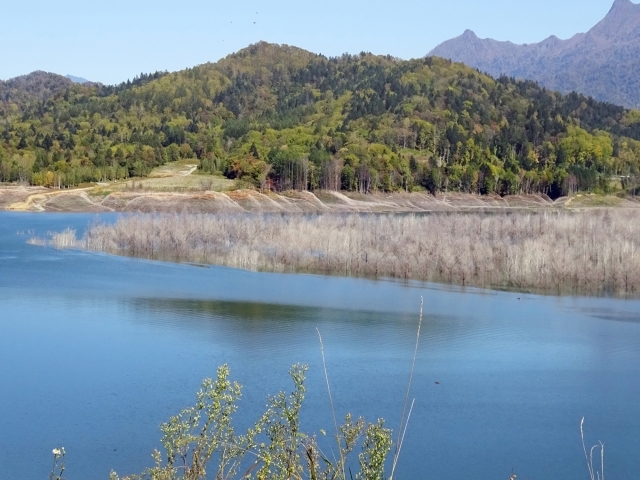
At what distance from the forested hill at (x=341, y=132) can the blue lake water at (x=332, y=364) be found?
150 feet

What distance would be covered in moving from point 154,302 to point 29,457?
10540mm

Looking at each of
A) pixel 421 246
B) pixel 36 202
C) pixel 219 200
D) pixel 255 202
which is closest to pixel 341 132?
pixel 255 202

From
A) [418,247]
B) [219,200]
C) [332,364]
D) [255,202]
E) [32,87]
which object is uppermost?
[32,87]

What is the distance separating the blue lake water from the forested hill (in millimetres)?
45766

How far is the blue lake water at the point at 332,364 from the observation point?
9.58m

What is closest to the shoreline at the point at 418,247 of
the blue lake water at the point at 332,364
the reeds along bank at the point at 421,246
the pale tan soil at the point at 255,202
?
the reeds along bank at the point at 421,246

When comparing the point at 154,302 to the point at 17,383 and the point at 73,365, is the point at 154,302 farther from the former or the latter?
the point at 17,383

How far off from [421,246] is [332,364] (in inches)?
511

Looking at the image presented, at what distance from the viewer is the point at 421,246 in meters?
25.8

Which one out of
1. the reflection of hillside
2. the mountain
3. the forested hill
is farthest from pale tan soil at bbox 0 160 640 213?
the mountain

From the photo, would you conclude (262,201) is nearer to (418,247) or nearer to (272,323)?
(418,247)

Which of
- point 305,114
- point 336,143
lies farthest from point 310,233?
point 305,114

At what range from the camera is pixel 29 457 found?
29.2ft

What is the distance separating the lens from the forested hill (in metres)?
69.8
